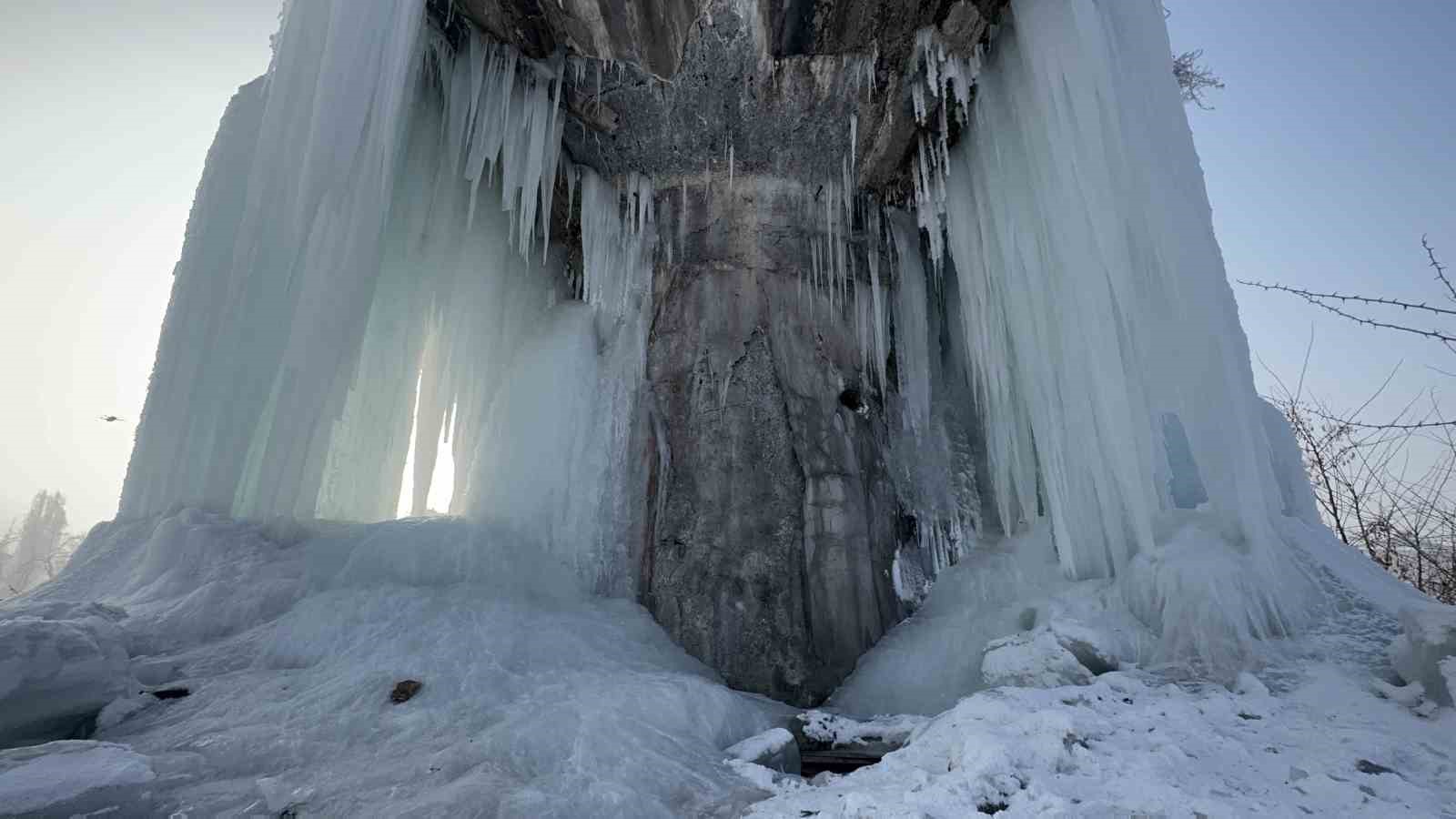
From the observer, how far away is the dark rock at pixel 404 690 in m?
3.25

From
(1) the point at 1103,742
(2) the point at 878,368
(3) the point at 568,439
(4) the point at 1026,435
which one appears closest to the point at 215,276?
(3) the point at 568,439

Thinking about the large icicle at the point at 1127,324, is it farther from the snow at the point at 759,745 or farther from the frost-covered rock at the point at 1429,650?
the snow at the point at 759,745

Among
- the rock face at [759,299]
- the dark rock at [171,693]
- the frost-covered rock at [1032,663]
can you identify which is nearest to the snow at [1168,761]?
the frost-covered rock at [1032,663]

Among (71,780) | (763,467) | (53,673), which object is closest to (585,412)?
(763,467)

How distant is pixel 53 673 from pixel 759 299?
5415 mm

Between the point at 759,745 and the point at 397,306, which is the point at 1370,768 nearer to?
the point at 759,745

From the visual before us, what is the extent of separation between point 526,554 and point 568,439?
117 cm

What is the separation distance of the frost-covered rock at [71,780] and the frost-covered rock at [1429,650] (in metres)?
4.89

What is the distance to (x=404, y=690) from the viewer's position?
10.9 feet

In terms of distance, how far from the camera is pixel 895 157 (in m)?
6.29

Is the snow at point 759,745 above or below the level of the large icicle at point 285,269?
below

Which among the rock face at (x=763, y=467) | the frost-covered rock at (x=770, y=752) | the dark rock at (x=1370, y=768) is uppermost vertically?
the rock face at (x=763, y=467)

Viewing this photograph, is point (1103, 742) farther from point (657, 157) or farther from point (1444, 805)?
point (657, 157)

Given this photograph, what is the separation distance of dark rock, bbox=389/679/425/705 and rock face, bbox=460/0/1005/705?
2538 mm
